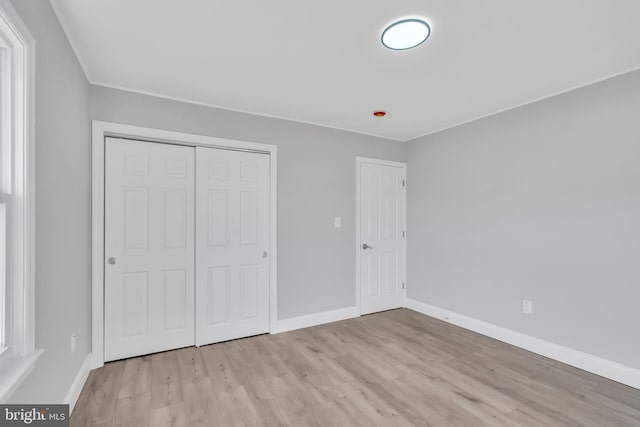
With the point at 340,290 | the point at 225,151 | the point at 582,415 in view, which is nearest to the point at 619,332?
the point at 582,415

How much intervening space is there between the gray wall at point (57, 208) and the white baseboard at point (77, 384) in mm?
57

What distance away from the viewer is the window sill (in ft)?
3.42

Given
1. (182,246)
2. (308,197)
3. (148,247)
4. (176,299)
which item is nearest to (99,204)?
(148,247)

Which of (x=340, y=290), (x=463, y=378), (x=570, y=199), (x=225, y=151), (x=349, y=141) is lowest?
(x=463, y=378)

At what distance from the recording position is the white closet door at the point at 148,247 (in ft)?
8.50

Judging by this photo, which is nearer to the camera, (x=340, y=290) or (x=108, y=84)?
(x=108, y=84)

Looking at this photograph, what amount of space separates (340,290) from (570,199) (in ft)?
8.21

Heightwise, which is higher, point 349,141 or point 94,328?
point 349,141

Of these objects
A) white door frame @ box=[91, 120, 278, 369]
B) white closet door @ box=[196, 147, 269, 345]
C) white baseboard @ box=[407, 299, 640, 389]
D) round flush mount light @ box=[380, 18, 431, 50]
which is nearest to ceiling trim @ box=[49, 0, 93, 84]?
white door frame @ box=[91, 120, 278, 369]

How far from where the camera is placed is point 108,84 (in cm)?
253

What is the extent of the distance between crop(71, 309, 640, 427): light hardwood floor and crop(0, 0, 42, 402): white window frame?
1002 mm

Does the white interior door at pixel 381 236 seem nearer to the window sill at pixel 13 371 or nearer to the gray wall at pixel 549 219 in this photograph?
the gray wall at pixel 549 219

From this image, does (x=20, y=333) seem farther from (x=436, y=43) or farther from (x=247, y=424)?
(x=436, y=43)

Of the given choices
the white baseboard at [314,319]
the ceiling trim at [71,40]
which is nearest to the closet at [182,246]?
the white baseboard at [314,319]
